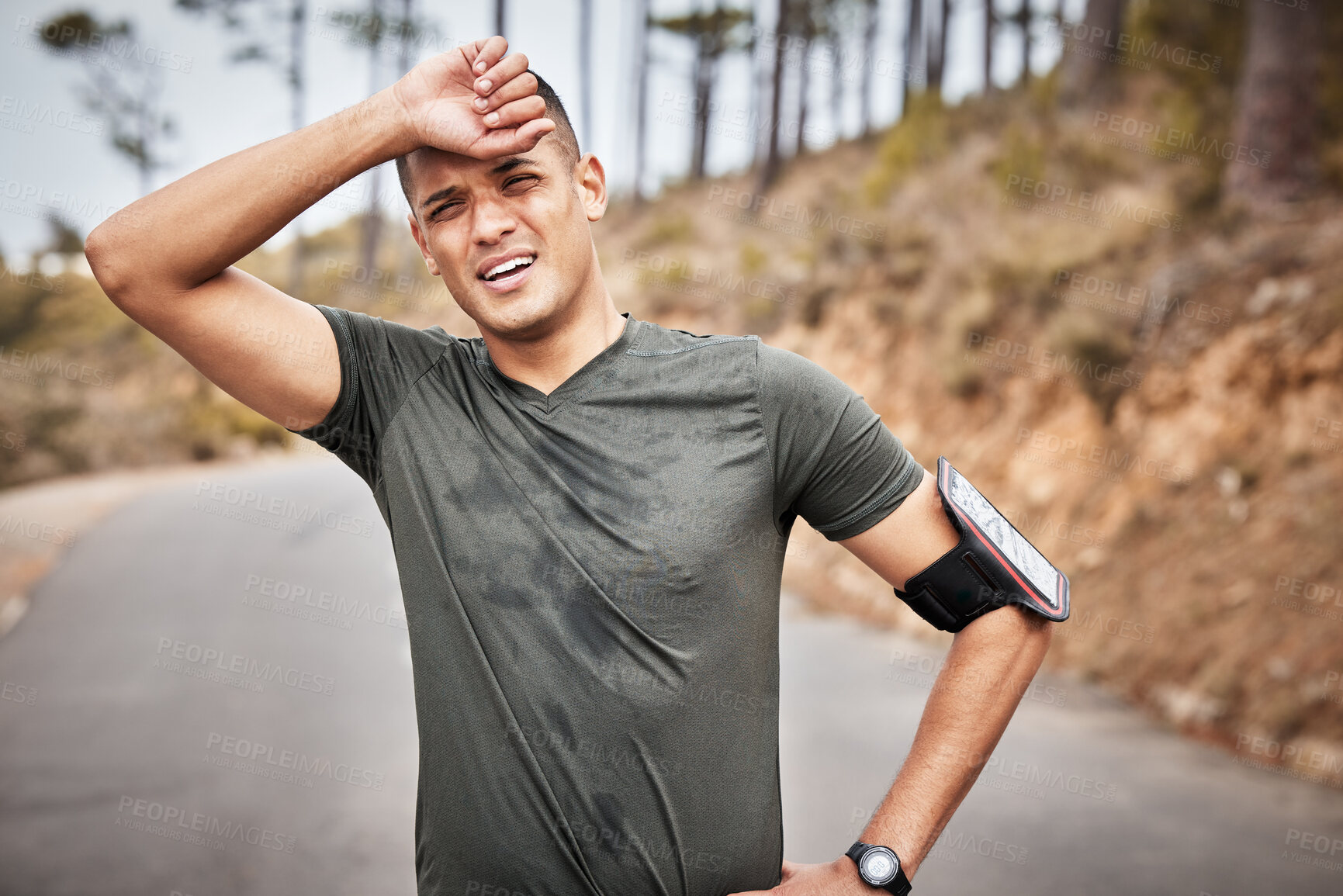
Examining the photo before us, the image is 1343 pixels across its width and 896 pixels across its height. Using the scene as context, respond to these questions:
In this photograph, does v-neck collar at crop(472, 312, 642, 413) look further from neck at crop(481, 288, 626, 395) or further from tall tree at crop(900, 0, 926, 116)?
tall tree at crop(900, 0, 926, 116)

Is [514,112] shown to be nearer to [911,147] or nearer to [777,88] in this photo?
[911,147]

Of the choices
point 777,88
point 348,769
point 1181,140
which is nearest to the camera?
point 348,769

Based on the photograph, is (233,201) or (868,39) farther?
(868,39)

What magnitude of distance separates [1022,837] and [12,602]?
7.93 m

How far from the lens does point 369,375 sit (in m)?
1.93

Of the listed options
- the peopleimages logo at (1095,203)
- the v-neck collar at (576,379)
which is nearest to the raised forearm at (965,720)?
the v-neck collar at (576,379)

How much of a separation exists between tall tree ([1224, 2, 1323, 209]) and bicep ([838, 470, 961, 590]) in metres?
7.54

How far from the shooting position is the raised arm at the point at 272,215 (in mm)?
1769

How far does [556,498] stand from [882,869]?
0.94 meters

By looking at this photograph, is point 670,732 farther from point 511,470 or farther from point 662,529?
point 511,470

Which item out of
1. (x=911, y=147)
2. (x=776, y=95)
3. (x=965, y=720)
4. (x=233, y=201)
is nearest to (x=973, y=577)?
(x=965, y=720)

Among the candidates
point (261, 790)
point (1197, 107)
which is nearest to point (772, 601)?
point (261, 790)

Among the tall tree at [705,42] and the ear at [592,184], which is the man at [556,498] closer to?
the ear at [592,184]

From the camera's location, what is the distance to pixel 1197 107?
9.55 metres
